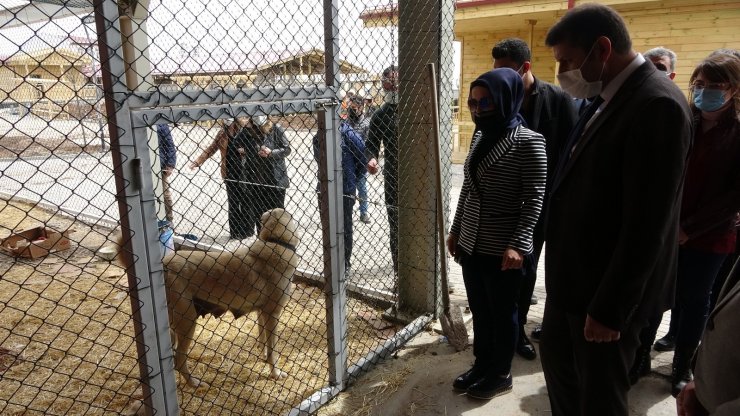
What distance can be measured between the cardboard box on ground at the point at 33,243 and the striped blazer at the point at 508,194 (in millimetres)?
5623

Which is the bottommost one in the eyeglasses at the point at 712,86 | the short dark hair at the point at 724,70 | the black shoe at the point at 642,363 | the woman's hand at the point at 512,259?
the black shoe at the point at 642,363

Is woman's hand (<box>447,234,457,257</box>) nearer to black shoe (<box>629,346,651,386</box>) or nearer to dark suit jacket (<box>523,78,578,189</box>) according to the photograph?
dark suit jacket (<box>523,78,578,189</box>)

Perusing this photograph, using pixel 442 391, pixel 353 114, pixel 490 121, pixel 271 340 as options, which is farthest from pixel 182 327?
pixel 353 114

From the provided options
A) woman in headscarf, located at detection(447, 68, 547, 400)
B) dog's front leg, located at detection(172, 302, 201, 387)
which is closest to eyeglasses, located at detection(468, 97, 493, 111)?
woman in headscarf, located at detection(447, 68, 547, 400)

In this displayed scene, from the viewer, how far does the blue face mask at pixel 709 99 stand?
2723 mm

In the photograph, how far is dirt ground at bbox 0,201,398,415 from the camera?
3.22 metres

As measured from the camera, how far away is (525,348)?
3.62 m

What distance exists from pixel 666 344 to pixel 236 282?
3279 millimetres

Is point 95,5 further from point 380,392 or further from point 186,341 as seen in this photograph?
point 380,392

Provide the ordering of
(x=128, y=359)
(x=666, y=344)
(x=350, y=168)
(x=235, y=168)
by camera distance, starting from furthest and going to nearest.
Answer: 1. (x=235, y=168)
2. (x=350, y=168)
3. (x=128, y=359)
4. (x=666, y=344)

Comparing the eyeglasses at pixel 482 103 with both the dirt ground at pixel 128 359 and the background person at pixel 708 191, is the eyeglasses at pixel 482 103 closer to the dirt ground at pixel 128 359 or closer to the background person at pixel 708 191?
the background person at pixel 708 191

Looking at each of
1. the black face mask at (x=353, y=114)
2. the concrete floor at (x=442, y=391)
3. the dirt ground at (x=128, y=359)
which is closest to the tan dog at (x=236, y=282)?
the dirt ground at (x=128, y=359)

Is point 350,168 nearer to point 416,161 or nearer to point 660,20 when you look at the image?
point 416,161

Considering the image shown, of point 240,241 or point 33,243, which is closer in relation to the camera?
point 240,241
